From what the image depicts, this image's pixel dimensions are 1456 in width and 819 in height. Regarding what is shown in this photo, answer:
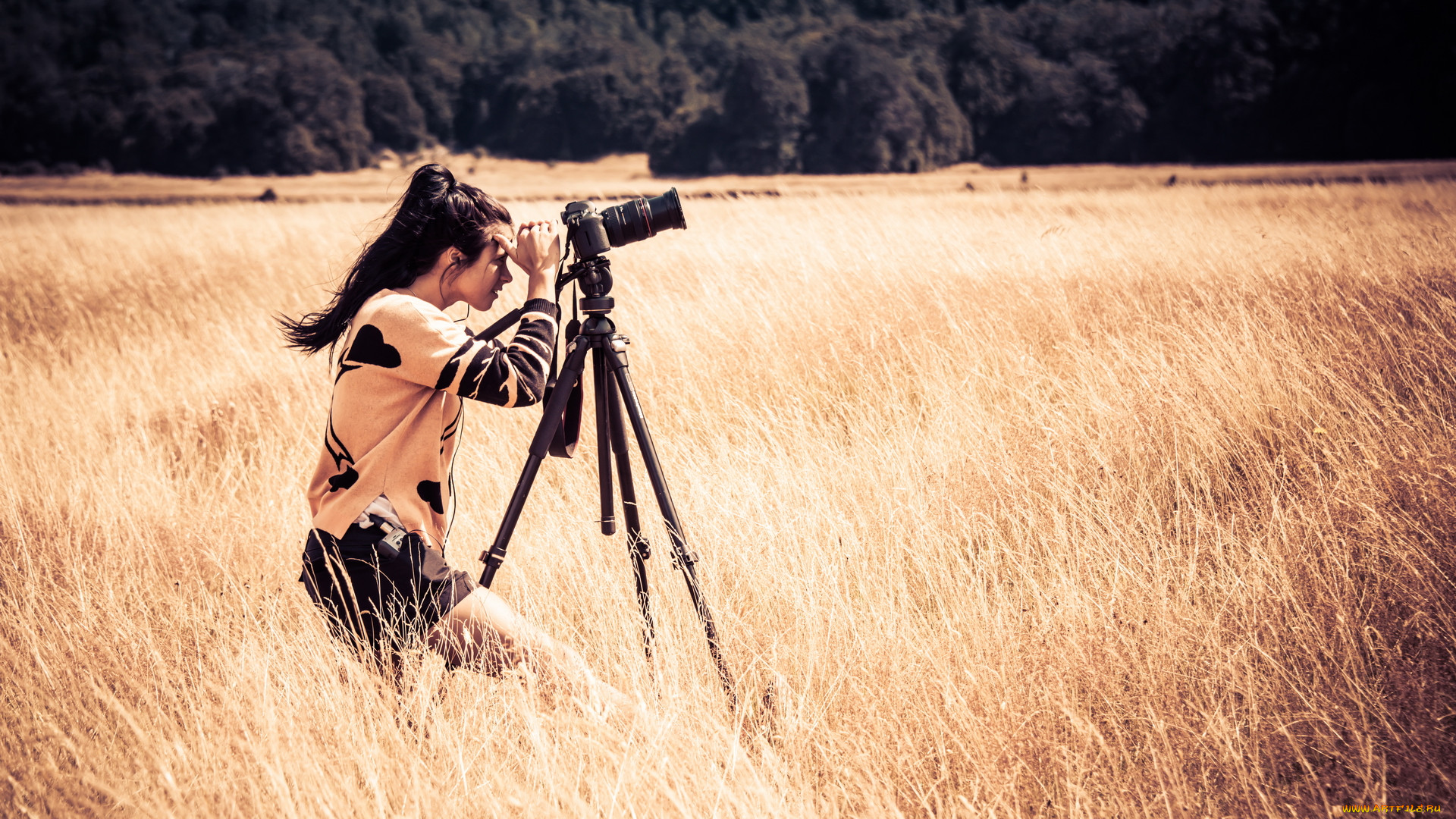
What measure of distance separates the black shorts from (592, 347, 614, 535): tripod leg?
0.38 metres

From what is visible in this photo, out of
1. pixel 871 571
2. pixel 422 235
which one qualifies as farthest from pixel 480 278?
pixel 871 571

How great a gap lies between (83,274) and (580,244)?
30.7 feet

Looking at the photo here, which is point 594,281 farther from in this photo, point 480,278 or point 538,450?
point 538,450

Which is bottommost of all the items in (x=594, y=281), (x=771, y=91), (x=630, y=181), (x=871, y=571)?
(x=871, y=571)

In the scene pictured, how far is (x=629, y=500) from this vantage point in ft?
6.67

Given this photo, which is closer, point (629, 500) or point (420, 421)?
point (420, 421)

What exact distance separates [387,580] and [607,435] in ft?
2.11

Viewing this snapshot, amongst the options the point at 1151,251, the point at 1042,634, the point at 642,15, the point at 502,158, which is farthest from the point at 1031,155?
the point at 642,15

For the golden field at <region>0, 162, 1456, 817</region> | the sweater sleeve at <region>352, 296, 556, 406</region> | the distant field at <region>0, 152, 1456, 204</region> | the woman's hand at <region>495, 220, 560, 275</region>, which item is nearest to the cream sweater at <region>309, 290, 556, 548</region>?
the sweater sleeve at <region>352, 296, 556, 406</region>

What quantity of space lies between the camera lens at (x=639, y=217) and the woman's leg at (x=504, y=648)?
979mm

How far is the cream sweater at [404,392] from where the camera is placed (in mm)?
1801

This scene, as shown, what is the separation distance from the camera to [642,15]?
116250mm

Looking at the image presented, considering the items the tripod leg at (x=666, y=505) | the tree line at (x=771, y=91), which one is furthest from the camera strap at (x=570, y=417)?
the tree line at (x=771, y=91)

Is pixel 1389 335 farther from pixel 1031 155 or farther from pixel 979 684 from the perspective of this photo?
pixel 1031 155
